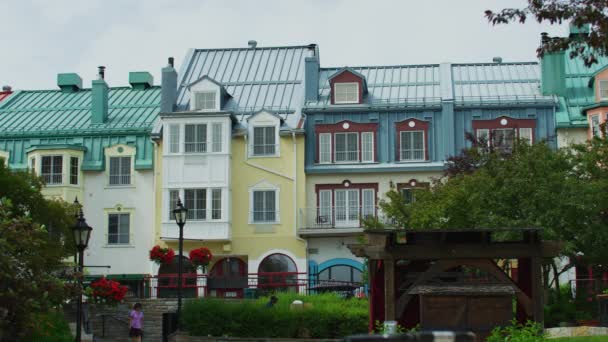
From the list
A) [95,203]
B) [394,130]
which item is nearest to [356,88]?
[394,130]

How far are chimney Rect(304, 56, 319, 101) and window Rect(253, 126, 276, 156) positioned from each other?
2.66m

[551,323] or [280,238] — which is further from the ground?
[280,238]

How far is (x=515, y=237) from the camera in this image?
102ft

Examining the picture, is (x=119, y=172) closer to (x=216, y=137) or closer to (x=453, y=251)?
(x=216, y=137)

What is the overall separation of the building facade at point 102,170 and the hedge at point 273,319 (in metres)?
17.5

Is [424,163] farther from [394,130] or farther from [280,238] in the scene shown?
[280,238]

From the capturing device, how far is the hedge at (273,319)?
29.2 m

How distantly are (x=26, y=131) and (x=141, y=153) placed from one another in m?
5.89

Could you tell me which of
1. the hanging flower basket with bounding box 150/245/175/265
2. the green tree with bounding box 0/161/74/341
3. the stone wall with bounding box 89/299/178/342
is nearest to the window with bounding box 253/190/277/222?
the hanging flower basket with bounding box 150/245/175/265

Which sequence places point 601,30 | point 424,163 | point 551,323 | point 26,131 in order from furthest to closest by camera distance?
1. point 26,131
2. point 424,163
3. point 551,323
4. point 601,30

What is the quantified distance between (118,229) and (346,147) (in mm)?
11370

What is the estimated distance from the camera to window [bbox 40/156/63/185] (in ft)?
161

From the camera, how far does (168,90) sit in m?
48.7

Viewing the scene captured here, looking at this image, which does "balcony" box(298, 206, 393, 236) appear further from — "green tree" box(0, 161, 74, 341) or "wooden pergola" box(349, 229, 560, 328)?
"wooden pergola" box(349, 229, 560, 328)
